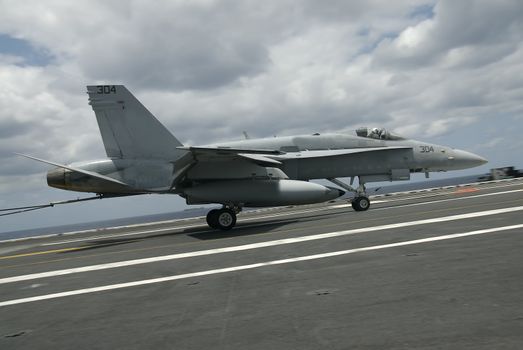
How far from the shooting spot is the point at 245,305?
210 inches

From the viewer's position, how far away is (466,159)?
19.4 meters

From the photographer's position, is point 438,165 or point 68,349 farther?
point 438,165

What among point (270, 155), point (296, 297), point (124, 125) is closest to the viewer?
point (296, 297)

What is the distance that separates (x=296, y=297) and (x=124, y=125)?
12.8 m

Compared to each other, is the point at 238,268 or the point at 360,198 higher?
the point at 360,198

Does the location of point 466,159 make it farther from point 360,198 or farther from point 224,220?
point 224,220

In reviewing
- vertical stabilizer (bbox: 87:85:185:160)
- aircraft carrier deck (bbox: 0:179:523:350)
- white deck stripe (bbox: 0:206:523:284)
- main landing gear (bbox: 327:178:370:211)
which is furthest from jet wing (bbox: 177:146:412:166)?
aircraft carrier deck (bbox: 0:179:523:350)

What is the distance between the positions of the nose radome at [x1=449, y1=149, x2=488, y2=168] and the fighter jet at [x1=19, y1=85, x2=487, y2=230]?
401 centimetres

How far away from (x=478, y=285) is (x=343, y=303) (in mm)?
1777

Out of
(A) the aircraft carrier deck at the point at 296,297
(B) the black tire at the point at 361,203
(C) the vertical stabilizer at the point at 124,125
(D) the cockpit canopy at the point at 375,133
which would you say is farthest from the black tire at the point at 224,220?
(D) the cockpit canopy at the point at 375,133

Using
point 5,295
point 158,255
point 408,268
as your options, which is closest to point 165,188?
point 158,255

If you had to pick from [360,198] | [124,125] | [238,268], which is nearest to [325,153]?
[360,198]

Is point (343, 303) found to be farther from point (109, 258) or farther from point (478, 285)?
point (109, 258)

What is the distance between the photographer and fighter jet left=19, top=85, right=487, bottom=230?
1534 cm
